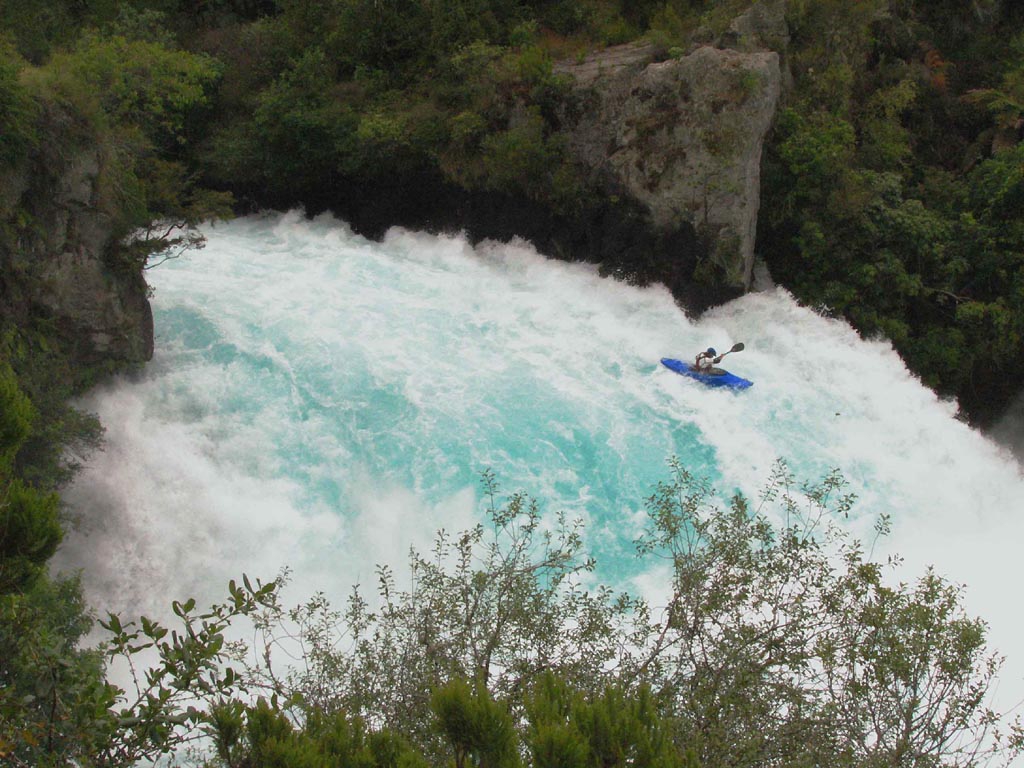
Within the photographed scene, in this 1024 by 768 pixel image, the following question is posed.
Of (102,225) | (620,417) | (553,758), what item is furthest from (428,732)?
(102,225)

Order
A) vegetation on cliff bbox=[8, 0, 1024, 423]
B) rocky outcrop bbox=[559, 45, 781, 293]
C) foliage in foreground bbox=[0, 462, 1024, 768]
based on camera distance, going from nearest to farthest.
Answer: foliage in foreground bbox=[0, 462, 1024, 768] → rocky outcrop bbox=[559, 45, 781, 293] → vegetation on cliff bbox=[8, 0, 1024, 423]

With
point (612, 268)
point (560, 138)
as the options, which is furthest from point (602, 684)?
point (560, 138)

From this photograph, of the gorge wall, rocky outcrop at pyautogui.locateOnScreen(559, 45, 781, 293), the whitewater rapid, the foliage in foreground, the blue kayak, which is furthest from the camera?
rocky outcrop at pyautogui.locateOnScreen(559, 45, 781, 293)

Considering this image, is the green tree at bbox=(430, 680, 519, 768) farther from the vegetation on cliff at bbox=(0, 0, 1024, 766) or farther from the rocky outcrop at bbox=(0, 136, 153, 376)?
the rocky outcrop at bbox=(0, 136, 153, 376)

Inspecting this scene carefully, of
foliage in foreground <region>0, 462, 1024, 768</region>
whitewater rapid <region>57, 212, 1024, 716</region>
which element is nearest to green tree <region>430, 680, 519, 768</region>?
foliage in foreground <region>0, 462, 1024, 768</region>

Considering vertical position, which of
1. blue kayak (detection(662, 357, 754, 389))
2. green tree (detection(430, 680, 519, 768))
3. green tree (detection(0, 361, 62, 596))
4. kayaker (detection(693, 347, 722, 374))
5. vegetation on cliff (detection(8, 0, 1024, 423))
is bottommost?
blue kayak (detection(662, 357, 754, 389))

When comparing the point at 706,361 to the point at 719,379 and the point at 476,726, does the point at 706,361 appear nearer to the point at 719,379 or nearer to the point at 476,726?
the point at 719,379

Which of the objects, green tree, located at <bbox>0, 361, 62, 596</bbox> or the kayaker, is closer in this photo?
green tree, located at <bbox>0, 361, 62, 596</bbox>
